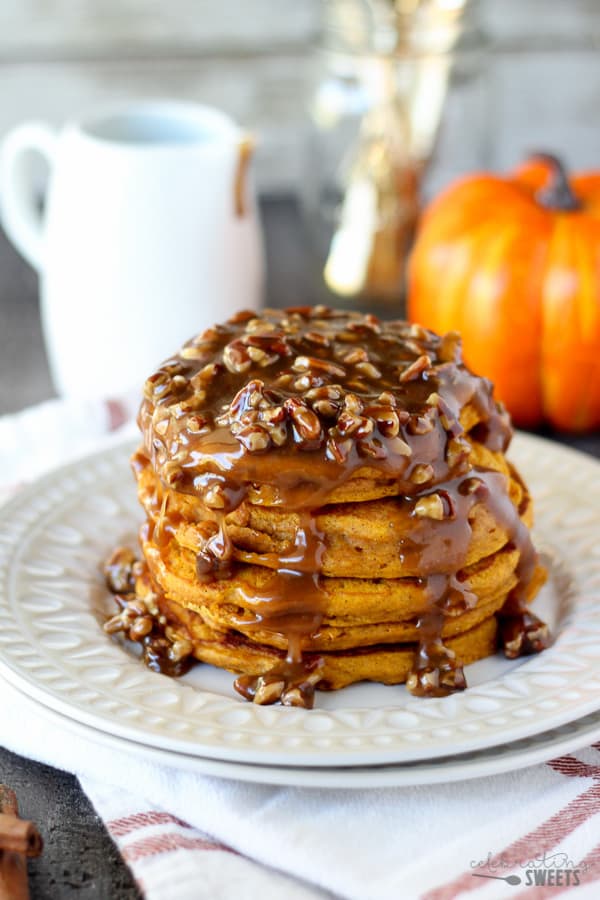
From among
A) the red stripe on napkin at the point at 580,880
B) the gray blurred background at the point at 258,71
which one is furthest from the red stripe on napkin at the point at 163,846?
the gray blurred background at the point at 258,71

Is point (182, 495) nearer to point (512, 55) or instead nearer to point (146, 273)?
point (146, 273)

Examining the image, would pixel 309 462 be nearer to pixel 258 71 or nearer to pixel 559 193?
pixel 559 193

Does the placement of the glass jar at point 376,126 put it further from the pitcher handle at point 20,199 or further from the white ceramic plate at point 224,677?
the white ceramic plate at point 224,677

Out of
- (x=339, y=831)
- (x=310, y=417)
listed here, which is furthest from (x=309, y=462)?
(x=339, y=831)

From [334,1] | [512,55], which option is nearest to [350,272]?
[334,1]

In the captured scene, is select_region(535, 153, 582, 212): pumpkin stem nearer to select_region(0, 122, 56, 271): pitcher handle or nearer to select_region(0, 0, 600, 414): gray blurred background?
select_region(0, 0, 600, 414): gray blurred background
